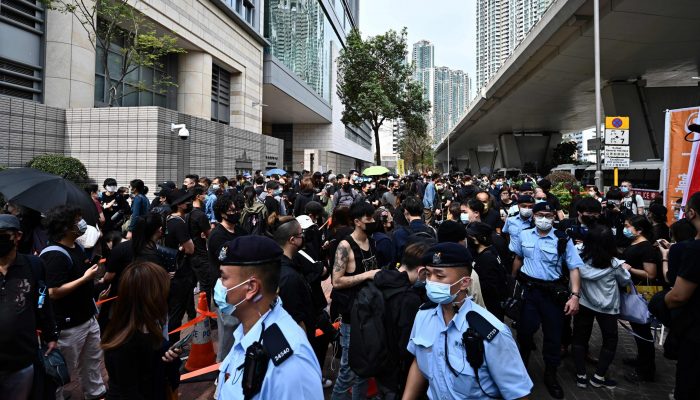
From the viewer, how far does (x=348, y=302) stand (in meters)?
3.82

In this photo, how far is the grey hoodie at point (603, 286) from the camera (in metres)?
4.36

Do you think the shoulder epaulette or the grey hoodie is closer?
the shoulder epaulette

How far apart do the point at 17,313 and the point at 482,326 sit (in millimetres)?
2929

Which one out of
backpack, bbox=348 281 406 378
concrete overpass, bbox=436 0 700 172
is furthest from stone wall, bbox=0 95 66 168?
concrete overpass, bbox=436 0 700 172

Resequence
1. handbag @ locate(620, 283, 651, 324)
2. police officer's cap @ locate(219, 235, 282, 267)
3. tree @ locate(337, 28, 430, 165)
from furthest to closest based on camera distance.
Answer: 1. tree @ locate(337, 28, 430, 165)
2. handbag @ locate(620, 283, 651, 324)
3. police officer's cap @ locate(219, 235, 282, 267)

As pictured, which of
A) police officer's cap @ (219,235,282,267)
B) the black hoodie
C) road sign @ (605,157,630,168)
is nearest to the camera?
police officer's cap @ (219,235,282,267)

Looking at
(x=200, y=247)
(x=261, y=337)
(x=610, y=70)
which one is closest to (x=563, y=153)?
(x=610, y=70)

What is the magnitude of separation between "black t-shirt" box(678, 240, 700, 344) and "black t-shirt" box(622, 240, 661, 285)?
205 centimetres

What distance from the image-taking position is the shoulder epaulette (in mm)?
1970

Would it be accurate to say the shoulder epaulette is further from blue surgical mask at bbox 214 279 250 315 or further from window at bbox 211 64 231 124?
window at bbox 211 64 231 124

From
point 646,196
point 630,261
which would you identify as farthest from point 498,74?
point 630,261

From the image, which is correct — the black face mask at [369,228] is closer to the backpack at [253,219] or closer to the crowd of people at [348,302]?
the crowd of people at [348,302]

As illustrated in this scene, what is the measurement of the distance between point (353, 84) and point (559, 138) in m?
43.4

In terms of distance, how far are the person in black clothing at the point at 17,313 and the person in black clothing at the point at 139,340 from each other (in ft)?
1.96
